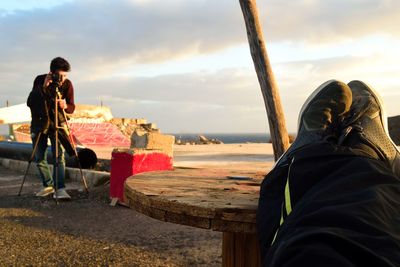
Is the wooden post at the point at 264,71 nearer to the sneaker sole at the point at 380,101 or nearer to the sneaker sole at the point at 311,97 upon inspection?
the sneaker sole at the point at 380,101

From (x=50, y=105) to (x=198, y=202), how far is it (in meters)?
4.87

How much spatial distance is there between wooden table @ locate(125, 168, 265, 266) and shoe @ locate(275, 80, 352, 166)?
0.28 m

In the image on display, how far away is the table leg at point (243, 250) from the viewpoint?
6.79 ft

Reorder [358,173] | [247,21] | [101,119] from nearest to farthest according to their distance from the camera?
[358,173] → [247,21] → [101,119]

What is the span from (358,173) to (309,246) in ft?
1.25

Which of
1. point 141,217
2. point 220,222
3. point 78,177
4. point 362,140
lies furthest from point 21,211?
point 362,140

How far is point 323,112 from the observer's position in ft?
6.02

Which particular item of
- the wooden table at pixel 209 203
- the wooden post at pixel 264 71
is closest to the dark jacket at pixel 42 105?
the wooden post at pixel 264 71

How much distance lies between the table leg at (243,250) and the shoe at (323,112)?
1.87ft

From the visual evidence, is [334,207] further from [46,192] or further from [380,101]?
[46,192]

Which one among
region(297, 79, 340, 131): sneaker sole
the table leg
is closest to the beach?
the table leg

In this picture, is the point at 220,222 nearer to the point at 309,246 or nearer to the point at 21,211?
the point at 309,246

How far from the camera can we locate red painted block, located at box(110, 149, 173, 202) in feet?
19.2

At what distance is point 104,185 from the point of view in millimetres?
7141
